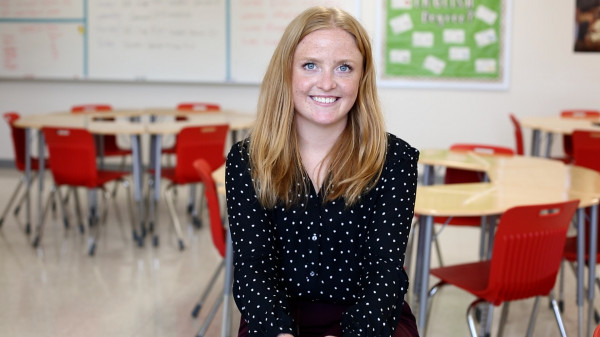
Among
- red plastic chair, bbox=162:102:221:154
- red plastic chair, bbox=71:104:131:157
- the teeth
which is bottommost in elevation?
red plastic chair, bbox=71:104:131:157

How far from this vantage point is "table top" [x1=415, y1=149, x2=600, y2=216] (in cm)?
287

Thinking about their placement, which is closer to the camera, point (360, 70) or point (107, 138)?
point (360, 70)

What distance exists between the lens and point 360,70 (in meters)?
1.98

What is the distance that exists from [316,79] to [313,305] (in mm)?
576

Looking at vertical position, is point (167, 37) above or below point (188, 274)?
above

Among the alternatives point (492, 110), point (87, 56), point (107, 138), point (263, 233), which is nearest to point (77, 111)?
point (107, 138)

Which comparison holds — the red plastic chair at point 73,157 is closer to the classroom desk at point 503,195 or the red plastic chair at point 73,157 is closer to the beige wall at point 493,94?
the classroom desk at point 503,195

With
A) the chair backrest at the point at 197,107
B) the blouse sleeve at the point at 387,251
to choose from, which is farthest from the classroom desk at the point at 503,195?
the chair backrest at the point at 197,107

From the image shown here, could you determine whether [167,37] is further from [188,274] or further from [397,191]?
[397,191]

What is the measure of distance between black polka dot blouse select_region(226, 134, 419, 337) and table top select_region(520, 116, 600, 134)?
138 inches

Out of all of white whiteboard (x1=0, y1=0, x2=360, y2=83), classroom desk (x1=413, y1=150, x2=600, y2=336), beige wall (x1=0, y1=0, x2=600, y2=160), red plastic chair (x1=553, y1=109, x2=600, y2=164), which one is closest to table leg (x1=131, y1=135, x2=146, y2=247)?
classroom desk (x1=413, y1=150, x2=600, y2=336)

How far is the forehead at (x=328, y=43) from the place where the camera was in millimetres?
1935

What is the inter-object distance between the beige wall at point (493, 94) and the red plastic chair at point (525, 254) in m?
3.73

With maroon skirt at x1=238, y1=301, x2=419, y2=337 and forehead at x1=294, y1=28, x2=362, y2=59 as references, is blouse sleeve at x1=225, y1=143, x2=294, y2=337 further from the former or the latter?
forehead at x1=294, y1=28, x2=362, y2=59
